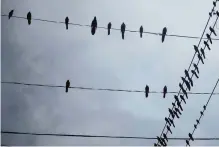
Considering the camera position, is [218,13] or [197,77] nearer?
[218,13]

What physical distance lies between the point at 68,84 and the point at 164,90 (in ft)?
12.2

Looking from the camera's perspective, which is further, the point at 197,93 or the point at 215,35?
the point at 197,93

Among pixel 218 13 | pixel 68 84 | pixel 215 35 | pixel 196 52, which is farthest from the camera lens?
pixel 68 84

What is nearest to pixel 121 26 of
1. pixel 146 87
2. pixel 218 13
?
pixel 146 87

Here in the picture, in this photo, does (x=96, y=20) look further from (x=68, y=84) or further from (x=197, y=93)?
(x=197, y=93)

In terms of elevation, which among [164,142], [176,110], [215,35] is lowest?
[164,142]

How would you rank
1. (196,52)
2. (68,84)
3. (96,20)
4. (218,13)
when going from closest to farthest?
(218,13) → (196,52) → (96,20) → (68,84)

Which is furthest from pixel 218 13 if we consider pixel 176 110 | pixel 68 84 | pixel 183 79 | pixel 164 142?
pixel 68 84

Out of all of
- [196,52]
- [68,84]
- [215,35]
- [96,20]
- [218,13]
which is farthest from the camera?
[68,84]

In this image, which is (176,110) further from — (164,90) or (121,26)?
(121,26)

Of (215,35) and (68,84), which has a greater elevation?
(215,35)

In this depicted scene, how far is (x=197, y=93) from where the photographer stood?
14.1m

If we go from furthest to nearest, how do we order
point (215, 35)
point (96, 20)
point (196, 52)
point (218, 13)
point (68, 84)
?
point (68, 84) < point (96, 20) < point (215, 35) < point (196, 52) < point (218, 13)

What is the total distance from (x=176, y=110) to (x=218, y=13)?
367 cm
